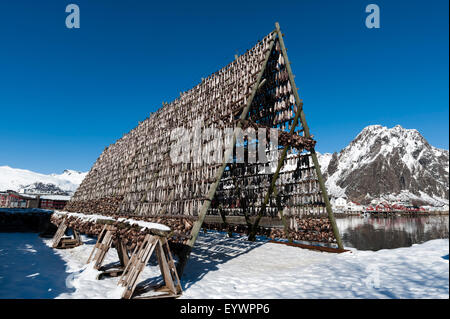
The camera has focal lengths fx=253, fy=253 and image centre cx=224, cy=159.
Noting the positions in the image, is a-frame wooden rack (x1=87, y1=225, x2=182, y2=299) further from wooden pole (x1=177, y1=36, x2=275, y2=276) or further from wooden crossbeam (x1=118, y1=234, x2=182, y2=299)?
wooden pole (x1=177, y1=36, x2=275, y2=276)

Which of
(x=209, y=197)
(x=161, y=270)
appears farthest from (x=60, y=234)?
(x=209, y=197)

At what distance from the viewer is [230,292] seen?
20.7ft

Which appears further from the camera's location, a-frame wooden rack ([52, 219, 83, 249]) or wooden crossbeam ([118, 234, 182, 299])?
a-frame wooden rack ([52, 219, 83, 249])

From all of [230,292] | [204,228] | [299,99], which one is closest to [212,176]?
[230,292]

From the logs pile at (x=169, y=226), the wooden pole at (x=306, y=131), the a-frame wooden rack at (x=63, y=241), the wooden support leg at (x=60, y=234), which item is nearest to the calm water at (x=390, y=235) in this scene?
the wooden pole at (x=306, y=131)

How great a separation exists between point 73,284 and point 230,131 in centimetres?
662

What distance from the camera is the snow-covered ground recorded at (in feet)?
19.2

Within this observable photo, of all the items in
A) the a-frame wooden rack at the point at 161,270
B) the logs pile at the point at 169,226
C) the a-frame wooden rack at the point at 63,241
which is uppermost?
the logs pile at the point at 169,226

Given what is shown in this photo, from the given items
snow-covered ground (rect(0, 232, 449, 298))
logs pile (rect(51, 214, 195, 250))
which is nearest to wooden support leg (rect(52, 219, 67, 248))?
snow-covered ground (rect(0, 232, 449, 298))

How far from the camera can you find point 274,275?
7.80 meters

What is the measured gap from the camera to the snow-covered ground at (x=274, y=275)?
19.2 feet

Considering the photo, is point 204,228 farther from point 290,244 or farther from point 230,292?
point 230,292

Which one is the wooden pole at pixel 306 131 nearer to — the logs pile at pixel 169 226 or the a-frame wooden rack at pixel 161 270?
the logs pile at pixel 169 226

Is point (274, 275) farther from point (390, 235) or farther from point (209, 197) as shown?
point (390, 235)
